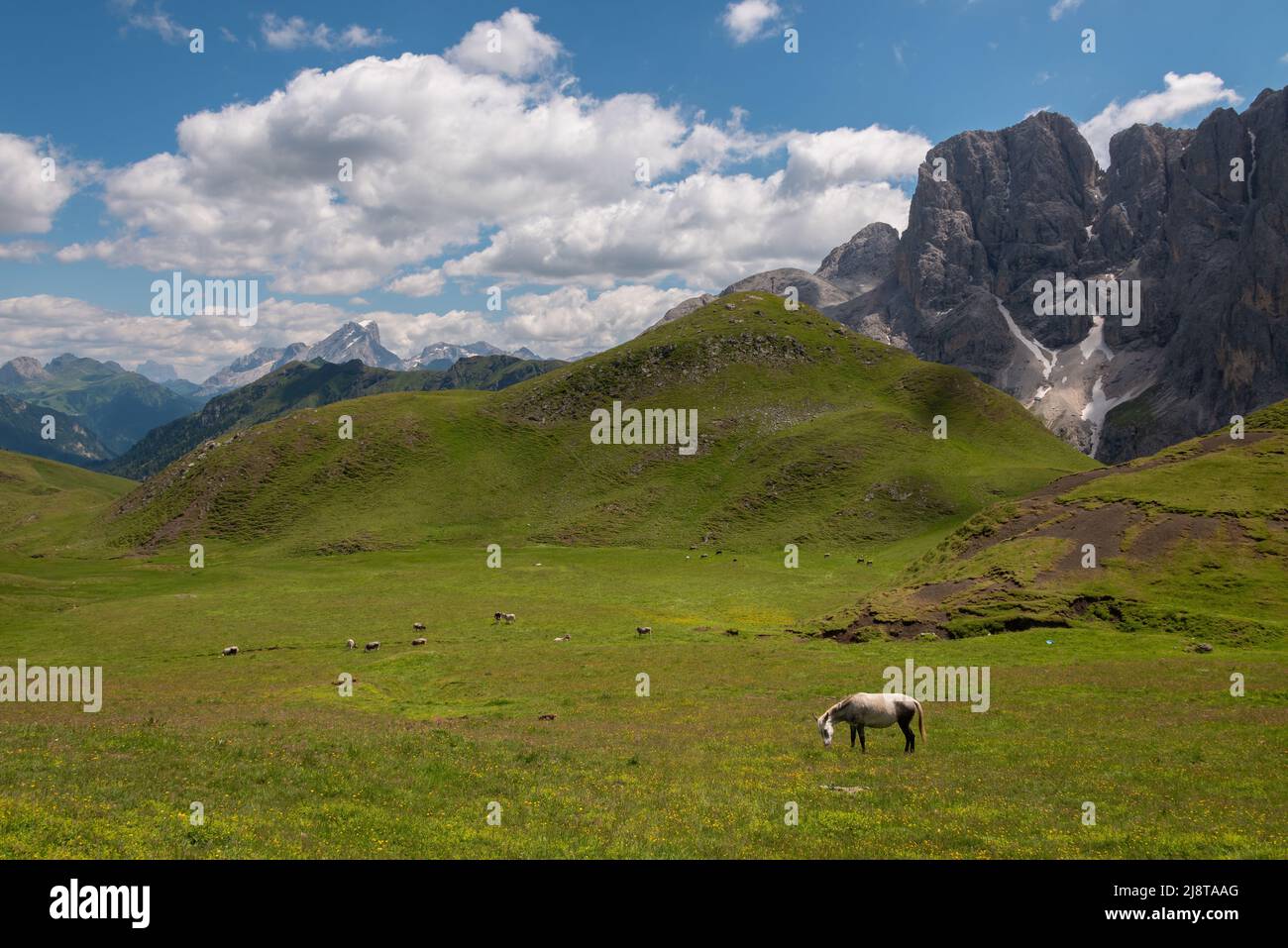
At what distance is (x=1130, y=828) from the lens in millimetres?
17812

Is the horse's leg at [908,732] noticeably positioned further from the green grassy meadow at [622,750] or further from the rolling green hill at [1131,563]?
the rolling green hill at [1131,563]

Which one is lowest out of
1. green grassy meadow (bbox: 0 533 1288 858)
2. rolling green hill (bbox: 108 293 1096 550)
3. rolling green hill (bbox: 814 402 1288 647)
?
green grassy meadow (bbox: 0 533 1288 858)

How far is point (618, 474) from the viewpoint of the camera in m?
170

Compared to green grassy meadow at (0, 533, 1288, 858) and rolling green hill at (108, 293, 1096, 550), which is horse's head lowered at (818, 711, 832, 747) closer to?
green grassy meadow at (0, 533, 1288, 858)

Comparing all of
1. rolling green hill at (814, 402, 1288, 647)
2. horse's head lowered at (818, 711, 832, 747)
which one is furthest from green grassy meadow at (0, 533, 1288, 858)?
rolling green hill at (814, 402, 1288, 647)

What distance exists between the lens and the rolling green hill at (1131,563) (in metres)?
54.3

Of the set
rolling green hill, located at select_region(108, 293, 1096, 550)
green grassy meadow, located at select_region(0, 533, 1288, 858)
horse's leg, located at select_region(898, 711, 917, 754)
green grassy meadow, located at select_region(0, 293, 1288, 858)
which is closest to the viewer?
green grassy meadow, located at select_region(0, 533, 1288, 858)

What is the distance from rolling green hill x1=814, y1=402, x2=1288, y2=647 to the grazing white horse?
106ft

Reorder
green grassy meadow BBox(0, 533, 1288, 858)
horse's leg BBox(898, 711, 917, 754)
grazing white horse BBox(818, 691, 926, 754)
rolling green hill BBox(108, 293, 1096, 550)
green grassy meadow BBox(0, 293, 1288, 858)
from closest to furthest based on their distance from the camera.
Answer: green grassy meadow BBox(0, 533, 1288, 858), green grassy meadow BBox(0, 293, 1288, 858), horse's leg BBox(898, 711, 917, 754), grazing white horse BBox(818, 691, 926, 754), rolling green hill BBox(108, 293, 1096, 550)

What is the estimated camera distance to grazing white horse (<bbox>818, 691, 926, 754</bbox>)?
27609 mm

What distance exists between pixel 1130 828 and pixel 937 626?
43.0m

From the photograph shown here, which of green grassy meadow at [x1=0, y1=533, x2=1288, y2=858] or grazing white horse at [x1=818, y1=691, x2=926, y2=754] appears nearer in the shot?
green grassy meadow at [x1=0, y1=533, x2=1288, y2=858]

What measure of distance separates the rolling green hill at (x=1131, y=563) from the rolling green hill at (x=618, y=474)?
57.0m

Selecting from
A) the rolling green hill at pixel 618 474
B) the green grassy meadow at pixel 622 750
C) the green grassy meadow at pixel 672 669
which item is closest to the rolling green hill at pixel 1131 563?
the green grassy meadow at pixel 672 669
